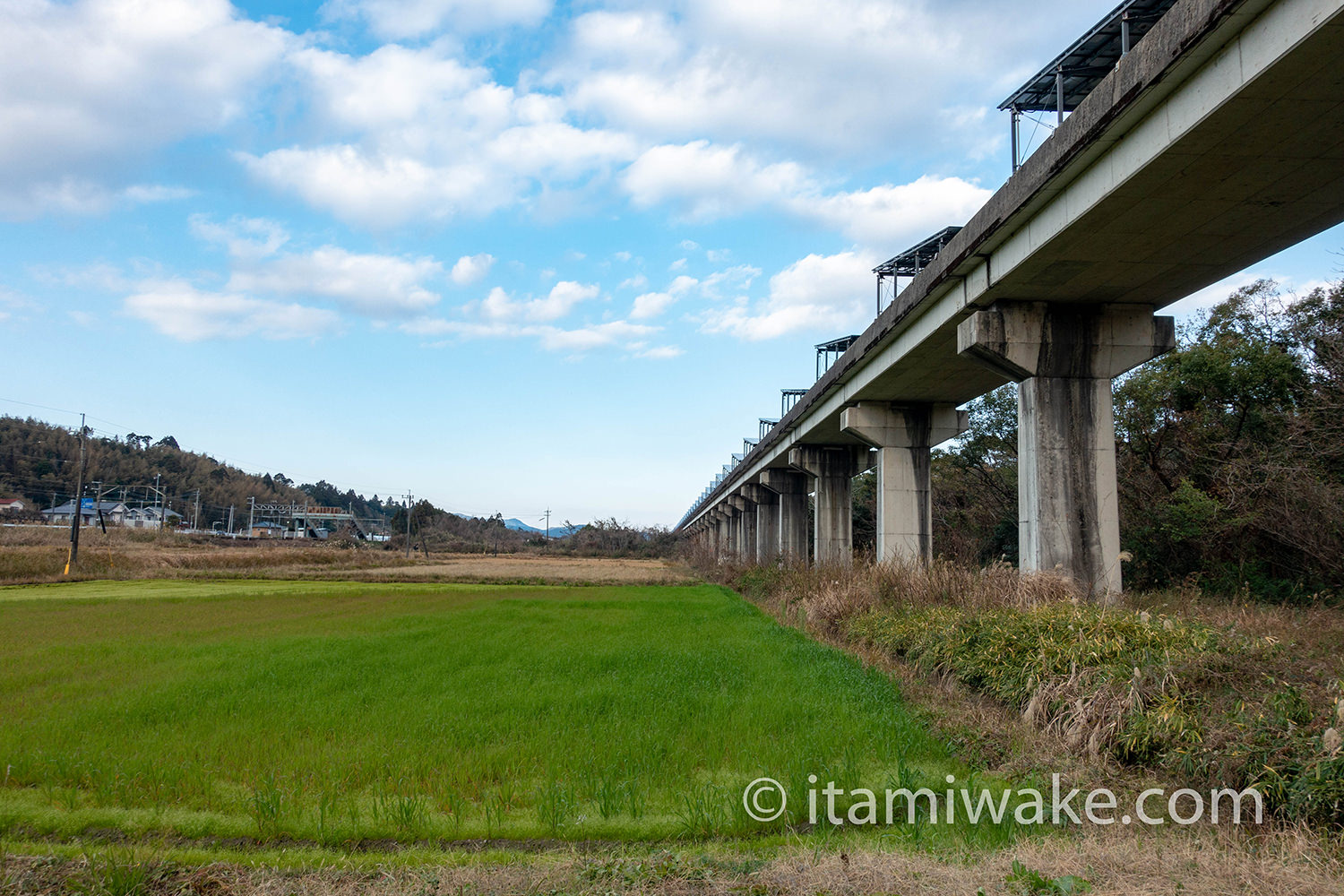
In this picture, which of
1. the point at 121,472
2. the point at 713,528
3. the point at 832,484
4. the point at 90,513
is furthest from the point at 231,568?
the point at 121,472

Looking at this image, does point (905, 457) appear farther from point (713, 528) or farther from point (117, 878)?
point (713, 528)

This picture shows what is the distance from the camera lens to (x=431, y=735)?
7.77m

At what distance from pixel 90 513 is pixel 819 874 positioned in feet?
403

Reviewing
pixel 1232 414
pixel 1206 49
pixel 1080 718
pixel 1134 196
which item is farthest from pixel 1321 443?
pixel 1080 718

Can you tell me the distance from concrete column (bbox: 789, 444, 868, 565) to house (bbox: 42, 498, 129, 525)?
86.3m

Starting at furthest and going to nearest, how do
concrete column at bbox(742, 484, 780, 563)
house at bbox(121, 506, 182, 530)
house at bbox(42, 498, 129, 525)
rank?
house at bbox(121, 506, 182, 530) < house at bbox(42, 498, 129, 525) < concrete column at bbox(742, 484, 780, 563)

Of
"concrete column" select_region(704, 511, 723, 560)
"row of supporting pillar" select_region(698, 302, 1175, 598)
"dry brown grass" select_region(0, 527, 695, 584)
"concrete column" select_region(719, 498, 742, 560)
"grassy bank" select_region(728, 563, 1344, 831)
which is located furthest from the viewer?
"concrete column" select_region(704, 511, 723, 560)

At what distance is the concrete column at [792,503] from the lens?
3950 centimetres

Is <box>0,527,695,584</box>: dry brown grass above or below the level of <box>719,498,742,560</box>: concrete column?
below

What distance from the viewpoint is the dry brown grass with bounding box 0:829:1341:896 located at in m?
4.25

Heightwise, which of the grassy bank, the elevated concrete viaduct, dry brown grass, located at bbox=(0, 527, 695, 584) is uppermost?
the elevated concrete viaduct

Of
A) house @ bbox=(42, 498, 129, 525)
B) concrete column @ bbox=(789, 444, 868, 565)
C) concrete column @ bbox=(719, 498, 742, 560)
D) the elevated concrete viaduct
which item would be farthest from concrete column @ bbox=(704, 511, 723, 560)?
house @ bbox=(42, 498, 129, 525)

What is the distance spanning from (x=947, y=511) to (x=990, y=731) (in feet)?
87.5

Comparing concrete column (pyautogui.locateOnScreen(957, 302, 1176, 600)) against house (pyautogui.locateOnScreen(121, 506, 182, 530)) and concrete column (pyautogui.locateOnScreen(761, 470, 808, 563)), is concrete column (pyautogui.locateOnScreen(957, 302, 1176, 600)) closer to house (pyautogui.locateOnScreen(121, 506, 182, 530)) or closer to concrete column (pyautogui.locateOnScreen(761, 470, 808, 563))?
concrete column (pyautogui.locateOnScreen(761, 470, 808, 563))
